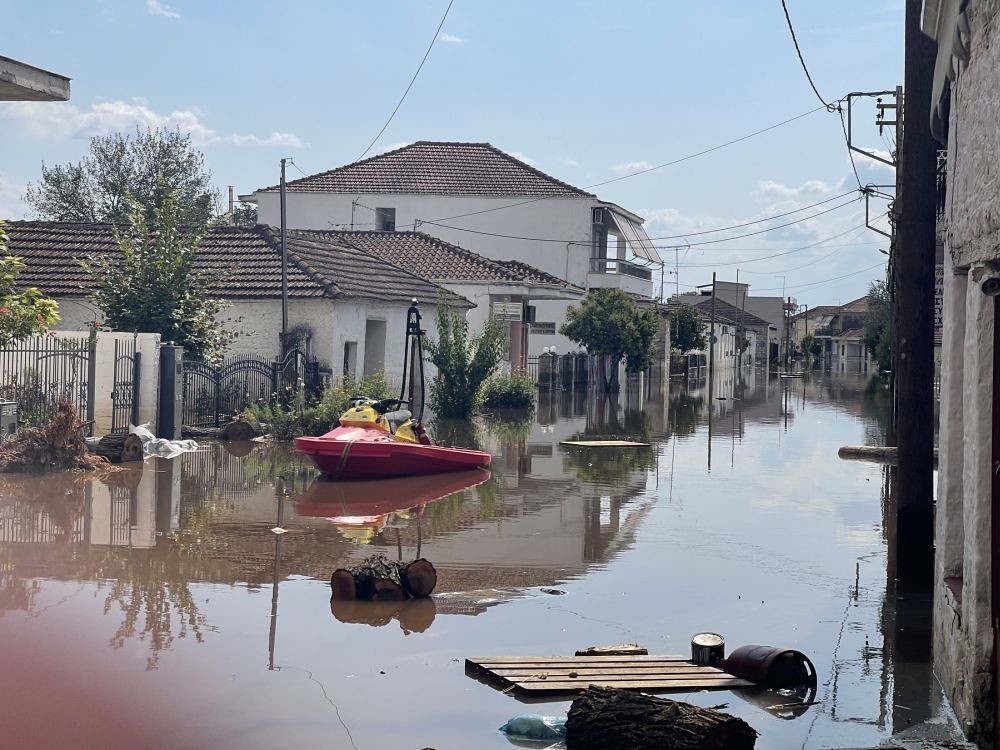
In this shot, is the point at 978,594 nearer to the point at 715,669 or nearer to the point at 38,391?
the point at 715,669

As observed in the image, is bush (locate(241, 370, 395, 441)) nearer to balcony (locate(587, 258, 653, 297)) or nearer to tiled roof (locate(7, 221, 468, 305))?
tiled roof (locate(7, 221, 468, 305))

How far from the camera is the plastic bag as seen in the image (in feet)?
23.3

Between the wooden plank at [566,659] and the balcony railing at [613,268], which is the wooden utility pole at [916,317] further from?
the balcony railing at [613,268]

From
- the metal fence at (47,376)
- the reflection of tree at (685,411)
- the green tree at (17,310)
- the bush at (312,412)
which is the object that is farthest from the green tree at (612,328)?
the green tree at (17,310)

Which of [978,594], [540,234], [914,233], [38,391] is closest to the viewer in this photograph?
[978,594]

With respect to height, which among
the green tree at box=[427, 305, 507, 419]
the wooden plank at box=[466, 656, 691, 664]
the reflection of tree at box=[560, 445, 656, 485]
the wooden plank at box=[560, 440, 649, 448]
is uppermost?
the green tree at box=[427, 305, 507, 419]

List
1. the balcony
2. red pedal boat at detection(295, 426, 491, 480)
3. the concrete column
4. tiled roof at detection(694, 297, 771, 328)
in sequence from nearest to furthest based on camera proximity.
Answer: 1. the concrete column
2. red pedal boat at detection(295, 426, 491, 480)
3. the balcony
4. tiled roof at detection(694, 297, 771, 328)

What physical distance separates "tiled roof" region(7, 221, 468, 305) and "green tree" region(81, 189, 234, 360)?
1928mm

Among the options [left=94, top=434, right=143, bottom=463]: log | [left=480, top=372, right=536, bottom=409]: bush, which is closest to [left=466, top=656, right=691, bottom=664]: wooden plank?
[left=94, top=434, right=143, bottom=463]: log

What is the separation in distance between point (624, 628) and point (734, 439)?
19.4 m

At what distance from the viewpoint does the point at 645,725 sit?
6.66 metres

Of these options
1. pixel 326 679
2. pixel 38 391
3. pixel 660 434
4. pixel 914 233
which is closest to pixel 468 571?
pixel 326 679

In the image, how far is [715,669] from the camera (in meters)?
8.47

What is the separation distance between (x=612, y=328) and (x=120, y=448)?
28.2 metres
